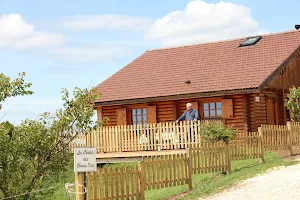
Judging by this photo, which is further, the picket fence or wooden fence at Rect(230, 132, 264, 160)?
wooden fence at Rect(230, 132, 264, 160)

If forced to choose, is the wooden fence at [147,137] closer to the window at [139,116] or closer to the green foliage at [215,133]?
the green foliage at [215,133]

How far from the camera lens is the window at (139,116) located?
34.1 meters

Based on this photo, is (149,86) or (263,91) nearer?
(263,91)

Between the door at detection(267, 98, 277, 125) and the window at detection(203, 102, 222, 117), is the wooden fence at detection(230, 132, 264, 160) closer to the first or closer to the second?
the window at detection(203, 102, 222, 117)

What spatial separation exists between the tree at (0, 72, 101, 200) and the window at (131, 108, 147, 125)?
18.6m

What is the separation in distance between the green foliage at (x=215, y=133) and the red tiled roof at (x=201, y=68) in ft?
15.0

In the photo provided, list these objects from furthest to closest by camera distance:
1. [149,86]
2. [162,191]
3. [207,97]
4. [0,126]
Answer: [149,86]
[207,97]
[162,191]
[0,126]

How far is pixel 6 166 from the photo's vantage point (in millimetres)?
14633

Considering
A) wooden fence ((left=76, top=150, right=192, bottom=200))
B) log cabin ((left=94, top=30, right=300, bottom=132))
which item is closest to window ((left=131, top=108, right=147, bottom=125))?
log cabin ((left=94, top=30, right=300, bottom=132))

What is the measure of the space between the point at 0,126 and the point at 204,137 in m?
12.5

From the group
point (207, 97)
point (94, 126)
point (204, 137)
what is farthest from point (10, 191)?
point (207, 97)

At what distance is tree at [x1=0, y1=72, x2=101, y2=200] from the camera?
1462cm

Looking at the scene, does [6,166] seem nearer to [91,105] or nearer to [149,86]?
[91,105]

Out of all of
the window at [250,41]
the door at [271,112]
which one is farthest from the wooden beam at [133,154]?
the window at [250,41]
